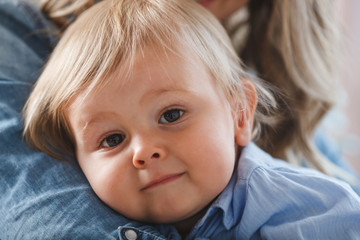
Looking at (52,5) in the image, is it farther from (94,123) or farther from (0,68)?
(94,123)

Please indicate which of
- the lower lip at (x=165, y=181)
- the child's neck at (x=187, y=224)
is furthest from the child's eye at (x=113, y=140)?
the child's neck at (x=187, y=224)

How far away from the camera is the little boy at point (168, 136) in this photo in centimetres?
76

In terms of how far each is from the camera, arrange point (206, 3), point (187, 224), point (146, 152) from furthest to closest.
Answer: point (206, 3) → point (187, 224) → point (146, 152)

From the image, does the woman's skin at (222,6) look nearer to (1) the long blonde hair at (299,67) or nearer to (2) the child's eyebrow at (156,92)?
(1) the long blonde hair at (299,67)

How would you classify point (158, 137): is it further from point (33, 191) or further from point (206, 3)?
point (206, 3)

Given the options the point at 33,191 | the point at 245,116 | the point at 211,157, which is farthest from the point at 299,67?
the point at 33,191

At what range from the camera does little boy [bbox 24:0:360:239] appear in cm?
76

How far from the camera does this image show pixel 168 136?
771mm

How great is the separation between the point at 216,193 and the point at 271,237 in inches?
5.2

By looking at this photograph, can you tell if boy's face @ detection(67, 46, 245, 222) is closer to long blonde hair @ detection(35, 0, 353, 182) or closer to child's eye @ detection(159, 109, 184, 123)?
child's eye @ detection(159, 109, 184, 123)

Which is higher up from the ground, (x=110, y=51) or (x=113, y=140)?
(x=110, y=51)

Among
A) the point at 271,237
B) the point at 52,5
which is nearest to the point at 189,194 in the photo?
the point at 271,237

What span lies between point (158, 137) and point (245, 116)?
22 cm

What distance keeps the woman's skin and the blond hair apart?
1.03 feet
